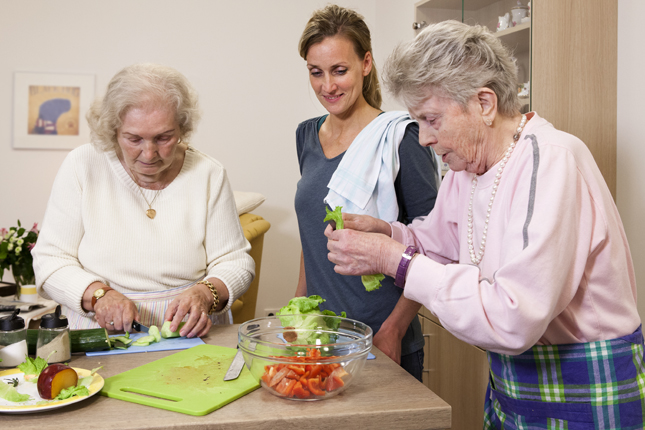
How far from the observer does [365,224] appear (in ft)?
4.60

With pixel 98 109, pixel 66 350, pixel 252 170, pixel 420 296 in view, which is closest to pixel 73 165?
pixel 98 109

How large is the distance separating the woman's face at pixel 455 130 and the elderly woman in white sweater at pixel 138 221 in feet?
2.58

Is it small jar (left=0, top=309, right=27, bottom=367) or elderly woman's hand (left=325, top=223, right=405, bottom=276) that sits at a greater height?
elderly woman's hand (left=325, top=223, right=405, bottom=276)

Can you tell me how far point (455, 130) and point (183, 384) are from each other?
0.75 m

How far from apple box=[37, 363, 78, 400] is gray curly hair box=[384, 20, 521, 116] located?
0.87m

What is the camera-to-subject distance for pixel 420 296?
1.03 meters

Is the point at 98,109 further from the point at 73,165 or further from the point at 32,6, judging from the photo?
the point at 32,6

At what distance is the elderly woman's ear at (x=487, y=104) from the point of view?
1.09 meters

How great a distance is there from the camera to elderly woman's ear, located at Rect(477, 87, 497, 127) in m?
1.09

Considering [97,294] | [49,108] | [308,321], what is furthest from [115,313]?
[49,108]

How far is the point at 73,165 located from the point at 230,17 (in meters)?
2.96

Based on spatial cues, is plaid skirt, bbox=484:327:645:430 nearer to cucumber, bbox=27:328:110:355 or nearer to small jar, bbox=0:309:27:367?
cucumber, bbox=27:328:110:355

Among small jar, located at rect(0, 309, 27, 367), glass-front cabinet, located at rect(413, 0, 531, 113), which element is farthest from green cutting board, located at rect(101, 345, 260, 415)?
glass-front cabinet, located at rect(413, 0, 531, 113)

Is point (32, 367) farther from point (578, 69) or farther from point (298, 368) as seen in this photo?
point (578, 69)
